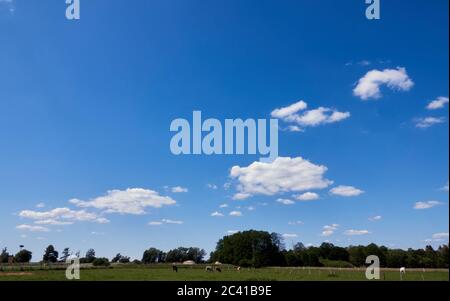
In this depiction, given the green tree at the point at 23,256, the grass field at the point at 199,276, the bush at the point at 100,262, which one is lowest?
the green tree at the point at 23,256

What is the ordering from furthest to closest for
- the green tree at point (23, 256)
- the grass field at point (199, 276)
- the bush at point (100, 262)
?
the green tree at point (23, 256), the bush at point (100, 262), the grass field at point (199, 276)

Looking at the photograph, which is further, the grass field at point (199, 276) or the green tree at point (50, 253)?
the green tree at point (50, 253)

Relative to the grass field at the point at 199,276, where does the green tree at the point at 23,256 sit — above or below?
below

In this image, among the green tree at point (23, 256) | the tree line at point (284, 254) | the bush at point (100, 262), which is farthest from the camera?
Result: the green tree at point (23, 256)

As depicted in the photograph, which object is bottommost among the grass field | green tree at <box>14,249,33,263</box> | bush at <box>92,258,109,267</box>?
green tree at <box>14,249,33,263</box>

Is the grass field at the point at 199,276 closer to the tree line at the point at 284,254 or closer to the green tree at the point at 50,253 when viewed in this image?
the tree line at the point at 284,254

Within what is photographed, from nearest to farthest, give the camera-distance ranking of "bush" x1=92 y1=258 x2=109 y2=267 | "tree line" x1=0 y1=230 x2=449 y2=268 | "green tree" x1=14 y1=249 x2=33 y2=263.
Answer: "bush" x1=92 y1=258 x2=109 y2=267 < "tree line" x1=0 y1=230 x2=449 y2=268 < "green tree" x1=14 y1=249 x2=33 y2=263

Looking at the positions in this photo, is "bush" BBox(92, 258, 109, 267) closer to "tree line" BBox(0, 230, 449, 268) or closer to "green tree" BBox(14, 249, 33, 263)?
"tree line" BBox(0, 230, 449, 268)

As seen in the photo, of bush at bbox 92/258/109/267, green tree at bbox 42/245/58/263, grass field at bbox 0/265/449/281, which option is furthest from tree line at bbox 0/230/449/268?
grass field at bbox 0/265/449/281

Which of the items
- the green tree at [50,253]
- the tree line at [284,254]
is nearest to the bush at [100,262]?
the tree line at [284,254]
